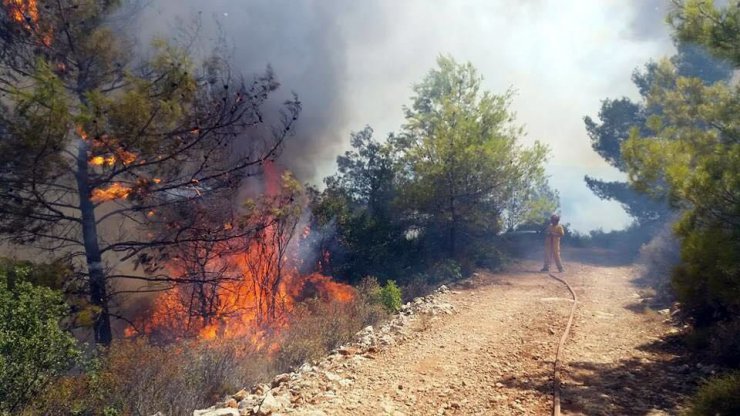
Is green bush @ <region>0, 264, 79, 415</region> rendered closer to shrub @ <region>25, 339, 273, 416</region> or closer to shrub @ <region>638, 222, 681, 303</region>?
shrub @ <region>25, 339, 273, 416</region>

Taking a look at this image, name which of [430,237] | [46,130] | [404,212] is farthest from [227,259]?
[430,237]

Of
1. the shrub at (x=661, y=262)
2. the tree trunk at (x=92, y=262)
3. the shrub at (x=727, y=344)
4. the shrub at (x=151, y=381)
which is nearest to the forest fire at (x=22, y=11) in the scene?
the tree trunk at (x=92, y=262)

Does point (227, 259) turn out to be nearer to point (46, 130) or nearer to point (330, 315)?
point (330, 315)

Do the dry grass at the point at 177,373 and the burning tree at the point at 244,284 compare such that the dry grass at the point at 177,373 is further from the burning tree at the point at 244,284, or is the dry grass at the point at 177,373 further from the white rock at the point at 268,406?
the burning tree at the point at 244,284

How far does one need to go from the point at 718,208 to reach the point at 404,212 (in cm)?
1278

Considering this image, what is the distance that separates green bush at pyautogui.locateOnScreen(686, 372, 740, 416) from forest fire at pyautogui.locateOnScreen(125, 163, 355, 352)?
8.20 meters

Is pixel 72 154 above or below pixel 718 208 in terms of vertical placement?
above

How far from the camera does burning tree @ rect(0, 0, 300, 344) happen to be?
781 centimetres

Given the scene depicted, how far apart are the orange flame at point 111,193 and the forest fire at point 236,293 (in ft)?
7.96

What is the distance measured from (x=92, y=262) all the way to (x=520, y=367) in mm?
8874

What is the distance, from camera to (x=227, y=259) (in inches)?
521

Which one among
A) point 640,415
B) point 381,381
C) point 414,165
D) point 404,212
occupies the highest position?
point 414,165

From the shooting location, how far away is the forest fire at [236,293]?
1177 cm

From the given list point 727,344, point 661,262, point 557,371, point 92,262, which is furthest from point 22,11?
point 661,262
